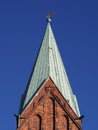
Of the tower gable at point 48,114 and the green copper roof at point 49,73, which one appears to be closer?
the tower gable at point 48,114

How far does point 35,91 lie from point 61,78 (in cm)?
322

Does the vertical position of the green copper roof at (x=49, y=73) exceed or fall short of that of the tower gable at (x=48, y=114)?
it exceeds it

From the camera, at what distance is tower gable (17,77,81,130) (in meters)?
41.2

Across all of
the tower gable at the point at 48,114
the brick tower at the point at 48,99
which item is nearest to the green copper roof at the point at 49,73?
the brick tower at the point at 48,99

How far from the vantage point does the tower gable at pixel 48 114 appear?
4125 cm

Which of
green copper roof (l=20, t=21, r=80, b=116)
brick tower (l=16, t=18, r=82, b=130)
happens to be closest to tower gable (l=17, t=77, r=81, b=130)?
brick tower (l=16, t=18, r=82, b=130)

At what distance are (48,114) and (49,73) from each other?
474 cm

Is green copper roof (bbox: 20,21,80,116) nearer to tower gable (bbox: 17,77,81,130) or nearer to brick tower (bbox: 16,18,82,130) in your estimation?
brick tower (bbox: 16,18,82,130)

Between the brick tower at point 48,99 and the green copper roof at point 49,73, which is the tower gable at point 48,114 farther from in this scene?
the green copper roof at point 49,73

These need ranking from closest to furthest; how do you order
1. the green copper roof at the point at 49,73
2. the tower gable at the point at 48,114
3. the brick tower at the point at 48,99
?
the tower gable at the point at 48,114, the brick tower at the point at 48,99, the green copper roof at the point at 49,73

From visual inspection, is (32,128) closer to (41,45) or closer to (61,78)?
(61,78)

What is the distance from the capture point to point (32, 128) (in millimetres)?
41000

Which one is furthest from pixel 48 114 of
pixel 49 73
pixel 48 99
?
pixel 49 73

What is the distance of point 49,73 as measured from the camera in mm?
45125
